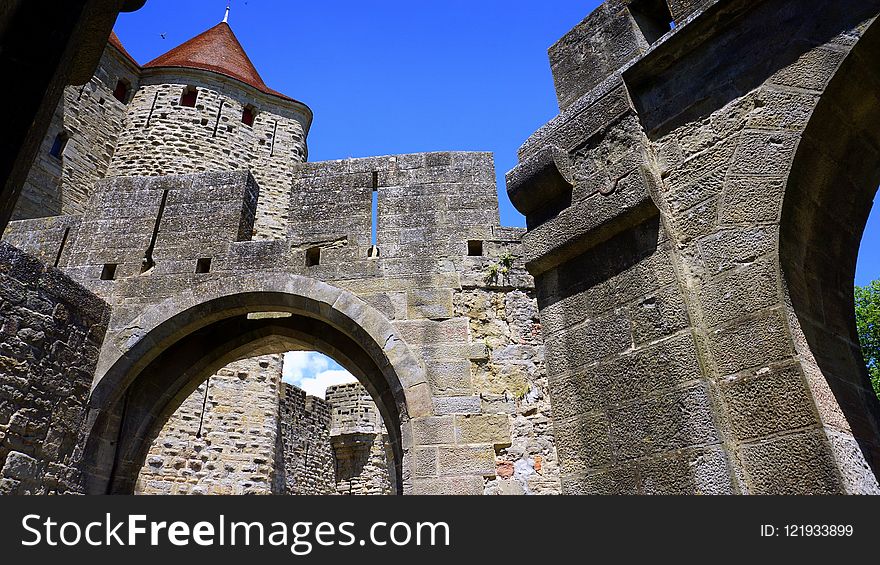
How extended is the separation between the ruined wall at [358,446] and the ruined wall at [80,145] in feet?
20.9

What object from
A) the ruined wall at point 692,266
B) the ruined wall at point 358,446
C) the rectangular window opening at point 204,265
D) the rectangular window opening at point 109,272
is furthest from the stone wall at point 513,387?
the ruined wall at point 358,446

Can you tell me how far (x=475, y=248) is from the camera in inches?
222

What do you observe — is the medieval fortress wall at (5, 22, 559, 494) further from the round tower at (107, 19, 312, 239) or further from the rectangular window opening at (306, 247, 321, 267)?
the round tower at (107, 19, 312, 239)

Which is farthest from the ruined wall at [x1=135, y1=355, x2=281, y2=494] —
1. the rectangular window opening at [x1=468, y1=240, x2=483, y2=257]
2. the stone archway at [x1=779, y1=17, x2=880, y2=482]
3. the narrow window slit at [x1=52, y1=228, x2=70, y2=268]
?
the stone archway at [x1=779, y1=17, x2=880, y2=482]

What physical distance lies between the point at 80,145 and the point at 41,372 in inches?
310

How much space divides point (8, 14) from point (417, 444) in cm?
384

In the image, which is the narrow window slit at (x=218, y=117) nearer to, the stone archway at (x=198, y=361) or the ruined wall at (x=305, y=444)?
the ruined wall at (x=305, y=444)

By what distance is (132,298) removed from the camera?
5.75 meters

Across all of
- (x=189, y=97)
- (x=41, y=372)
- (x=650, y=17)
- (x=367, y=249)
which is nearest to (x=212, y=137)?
(x=189, y=97)

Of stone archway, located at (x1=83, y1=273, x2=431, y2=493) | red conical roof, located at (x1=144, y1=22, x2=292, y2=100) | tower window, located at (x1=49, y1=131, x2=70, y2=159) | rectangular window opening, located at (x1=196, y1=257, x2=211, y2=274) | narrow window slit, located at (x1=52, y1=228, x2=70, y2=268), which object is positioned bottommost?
stone archway, located at (x1=83, y1=273, x2=431, y2=493)

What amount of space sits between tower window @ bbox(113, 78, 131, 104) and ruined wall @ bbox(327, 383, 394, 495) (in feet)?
26.1

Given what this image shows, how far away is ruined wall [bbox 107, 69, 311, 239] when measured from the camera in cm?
1144

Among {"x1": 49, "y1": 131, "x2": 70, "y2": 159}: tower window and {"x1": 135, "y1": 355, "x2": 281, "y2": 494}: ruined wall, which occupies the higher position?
{"x1": 49, "y1": 131, "x2": 70, "y2": 159}: tower window
